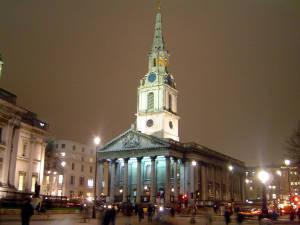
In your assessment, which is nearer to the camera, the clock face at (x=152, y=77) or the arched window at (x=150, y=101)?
the arched window at (x=150, y=101)

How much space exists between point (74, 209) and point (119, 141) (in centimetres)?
4291

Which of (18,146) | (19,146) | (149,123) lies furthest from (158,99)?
(18,146)

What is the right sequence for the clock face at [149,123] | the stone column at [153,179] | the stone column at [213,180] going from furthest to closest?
the clock face at [149,123] < the stone column at [213,180] < the stone column at [153,179]

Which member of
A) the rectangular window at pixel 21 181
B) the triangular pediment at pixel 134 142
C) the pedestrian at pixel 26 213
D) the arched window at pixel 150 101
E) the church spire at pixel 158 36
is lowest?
the pedestrian at pixel 26 213

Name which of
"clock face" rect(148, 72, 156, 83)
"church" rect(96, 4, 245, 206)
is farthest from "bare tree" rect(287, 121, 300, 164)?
"clock face" rect(148, 72, 156, 83)

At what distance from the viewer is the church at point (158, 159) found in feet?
301

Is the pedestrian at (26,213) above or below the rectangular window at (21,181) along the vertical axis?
below

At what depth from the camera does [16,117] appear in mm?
54188

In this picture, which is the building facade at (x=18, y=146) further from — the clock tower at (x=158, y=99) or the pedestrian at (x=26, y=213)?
the clock tower at (x=158, y=99)

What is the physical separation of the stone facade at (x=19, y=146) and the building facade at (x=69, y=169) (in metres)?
37.4

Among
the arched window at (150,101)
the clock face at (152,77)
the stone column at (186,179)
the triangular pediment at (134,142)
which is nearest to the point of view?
the triangular pediment at (134,142)

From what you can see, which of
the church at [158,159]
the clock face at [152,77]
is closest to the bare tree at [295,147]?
the church at [158,159]

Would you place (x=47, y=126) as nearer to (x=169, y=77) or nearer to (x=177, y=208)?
(x=177, y=208)

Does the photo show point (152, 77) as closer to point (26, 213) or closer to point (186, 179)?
point (186, 179)
